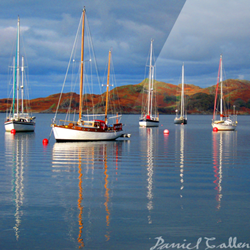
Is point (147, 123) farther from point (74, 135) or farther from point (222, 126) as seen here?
point (74, 135)

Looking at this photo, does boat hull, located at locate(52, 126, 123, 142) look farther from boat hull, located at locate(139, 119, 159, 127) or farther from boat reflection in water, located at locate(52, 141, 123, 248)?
boat hull, located at locate(139, 119, 159, 127)

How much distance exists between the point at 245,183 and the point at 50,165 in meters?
11.3

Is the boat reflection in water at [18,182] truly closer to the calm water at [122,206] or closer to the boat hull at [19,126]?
the calm water at [122,206]

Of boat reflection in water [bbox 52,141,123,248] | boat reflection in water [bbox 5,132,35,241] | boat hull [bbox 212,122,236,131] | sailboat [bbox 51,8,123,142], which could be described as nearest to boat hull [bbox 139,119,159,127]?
boat hull [bbox 212,122,236,131]

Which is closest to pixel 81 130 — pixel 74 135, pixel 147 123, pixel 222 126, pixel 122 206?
pixel 74 135

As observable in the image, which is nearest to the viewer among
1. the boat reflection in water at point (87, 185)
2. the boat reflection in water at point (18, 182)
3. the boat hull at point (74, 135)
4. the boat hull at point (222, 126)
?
the boat reflection in water at point (87, 185)

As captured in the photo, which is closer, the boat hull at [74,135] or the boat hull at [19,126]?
the boat hull at [74,135]

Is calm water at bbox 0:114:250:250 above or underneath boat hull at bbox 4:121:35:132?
underneath

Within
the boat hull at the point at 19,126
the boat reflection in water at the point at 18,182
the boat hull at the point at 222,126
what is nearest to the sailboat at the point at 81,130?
the boat reflection in water at the point at 18,182

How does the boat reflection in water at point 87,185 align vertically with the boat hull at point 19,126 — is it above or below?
below

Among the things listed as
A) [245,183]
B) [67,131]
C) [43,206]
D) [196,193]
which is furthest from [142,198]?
[67,131]

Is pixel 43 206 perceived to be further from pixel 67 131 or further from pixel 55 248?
pixel 67 131

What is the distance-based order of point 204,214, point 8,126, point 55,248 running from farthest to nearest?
point 8,126 → point 204,214 → point 55,248

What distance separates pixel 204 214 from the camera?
1176 cm
